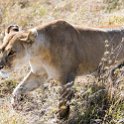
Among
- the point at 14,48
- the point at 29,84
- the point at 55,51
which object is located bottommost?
the point at 29,84

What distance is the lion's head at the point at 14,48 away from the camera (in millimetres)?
5051

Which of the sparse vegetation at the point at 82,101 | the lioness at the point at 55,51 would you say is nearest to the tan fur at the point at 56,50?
the lioness at the point at 55,51

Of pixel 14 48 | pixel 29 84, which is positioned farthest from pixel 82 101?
pixel 14 48

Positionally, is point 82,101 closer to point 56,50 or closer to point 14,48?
point 56,50

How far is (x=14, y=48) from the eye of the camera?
5.09 metres

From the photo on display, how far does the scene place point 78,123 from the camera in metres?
4.99

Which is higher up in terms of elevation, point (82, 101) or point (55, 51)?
point (55, 51)

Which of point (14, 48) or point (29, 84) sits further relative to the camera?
point (29, 84)

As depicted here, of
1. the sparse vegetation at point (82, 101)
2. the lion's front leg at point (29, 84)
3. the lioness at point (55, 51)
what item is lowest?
the sparse vegetation at point (82, 101)

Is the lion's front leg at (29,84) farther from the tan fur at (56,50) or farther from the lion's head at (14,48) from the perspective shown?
the lion's head at (14,48)

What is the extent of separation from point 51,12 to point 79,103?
3705 millimetres

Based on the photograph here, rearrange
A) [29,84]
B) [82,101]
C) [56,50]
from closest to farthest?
1. [82,101]
2. [56,50]
3. [29,84]

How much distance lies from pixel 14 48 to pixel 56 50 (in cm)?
47

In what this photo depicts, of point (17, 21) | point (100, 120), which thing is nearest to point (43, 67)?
point (100, 120)
